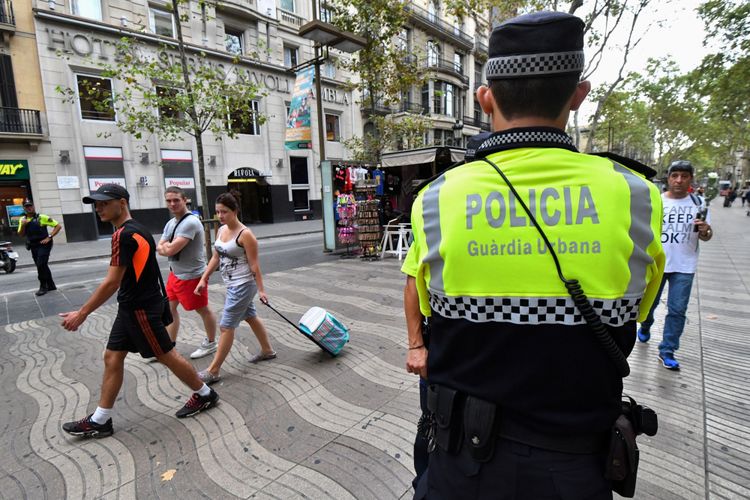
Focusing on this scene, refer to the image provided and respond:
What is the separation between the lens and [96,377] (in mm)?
4098

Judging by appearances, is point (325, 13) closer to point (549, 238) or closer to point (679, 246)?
point (679, 246)

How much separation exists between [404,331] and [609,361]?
4.09 m

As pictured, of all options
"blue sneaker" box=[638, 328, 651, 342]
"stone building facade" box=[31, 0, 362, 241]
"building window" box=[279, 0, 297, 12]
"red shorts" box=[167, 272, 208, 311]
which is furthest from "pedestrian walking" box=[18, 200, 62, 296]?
"building window" box=[279, 0, 297, 12]

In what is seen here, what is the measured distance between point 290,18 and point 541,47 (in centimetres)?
2758

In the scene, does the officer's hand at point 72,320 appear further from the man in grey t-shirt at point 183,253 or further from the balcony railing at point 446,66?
the balcony railing at point 446,66

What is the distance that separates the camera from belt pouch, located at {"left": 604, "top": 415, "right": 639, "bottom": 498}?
3.59ft

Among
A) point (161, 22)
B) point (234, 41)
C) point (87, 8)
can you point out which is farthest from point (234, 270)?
point (234, 41)

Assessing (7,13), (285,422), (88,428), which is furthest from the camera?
(7,13)

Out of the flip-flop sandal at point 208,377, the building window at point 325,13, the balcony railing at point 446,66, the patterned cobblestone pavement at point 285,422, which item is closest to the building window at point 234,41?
the building window at point 325,13

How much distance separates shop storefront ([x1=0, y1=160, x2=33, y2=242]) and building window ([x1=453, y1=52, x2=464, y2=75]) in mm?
31680

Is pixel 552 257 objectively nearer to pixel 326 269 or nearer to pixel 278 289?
pixel 278 289

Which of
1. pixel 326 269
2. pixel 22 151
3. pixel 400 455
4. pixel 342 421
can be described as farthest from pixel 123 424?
pixel 22 151

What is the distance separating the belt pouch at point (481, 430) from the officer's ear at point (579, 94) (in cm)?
95

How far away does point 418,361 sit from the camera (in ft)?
4.75
